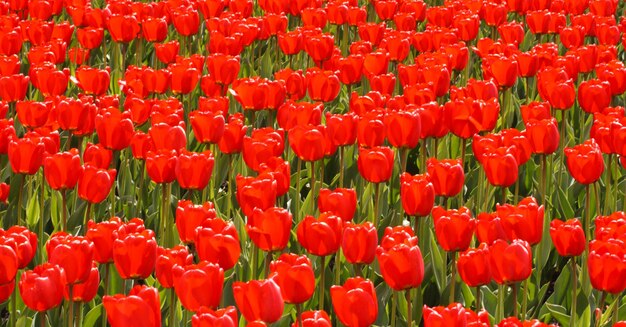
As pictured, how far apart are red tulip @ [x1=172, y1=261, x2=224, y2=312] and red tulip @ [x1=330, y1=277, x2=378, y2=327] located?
11.7 inches

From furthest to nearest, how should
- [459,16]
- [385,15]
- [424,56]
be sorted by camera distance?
[385,15]
[459,16]
[424,56]

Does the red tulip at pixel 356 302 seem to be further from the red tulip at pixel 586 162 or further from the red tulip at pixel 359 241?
the red tulip at pixel 586 162

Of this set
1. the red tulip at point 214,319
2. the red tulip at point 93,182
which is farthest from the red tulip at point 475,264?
the red tulip at point 93,182

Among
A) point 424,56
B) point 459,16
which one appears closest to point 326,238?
point 424,56

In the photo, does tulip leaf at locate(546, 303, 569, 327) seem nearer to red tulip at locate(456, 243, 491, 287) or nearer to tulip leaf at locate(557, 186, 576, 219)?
red tulip at locate(456, 243, 491, 287)

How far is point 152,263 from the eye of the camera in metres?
3.19

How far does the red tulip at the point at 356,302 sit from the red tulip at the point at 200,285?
0.97ft

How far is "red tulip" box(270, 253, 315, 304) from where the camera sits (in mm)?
2928

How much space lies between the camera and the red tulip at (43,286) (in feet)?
9.50

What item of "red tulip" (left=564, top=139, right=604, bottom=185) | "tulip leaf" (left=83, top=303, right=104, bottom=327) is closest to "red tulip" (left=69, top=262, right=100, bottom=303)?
"tulip leaf" (left=83, top=303, right=104, bottom=327)

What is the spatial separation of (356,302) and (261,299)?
239 millimetres

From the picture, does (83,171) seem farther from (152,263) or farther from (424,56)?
(424,56)

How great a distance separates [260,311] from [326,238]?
19.7 inches

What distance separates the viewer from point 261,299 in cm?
276
